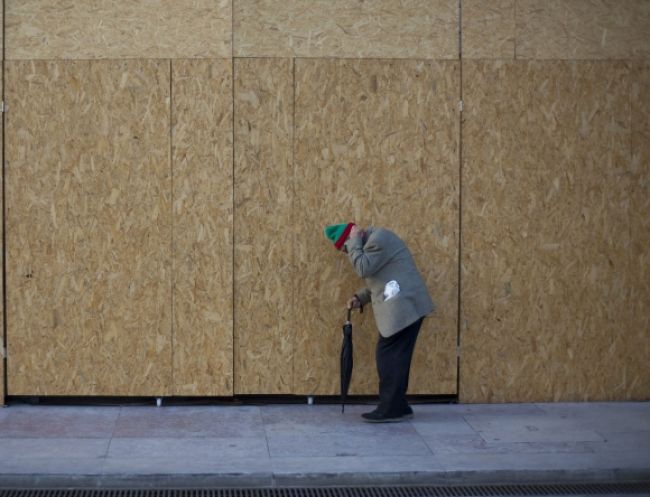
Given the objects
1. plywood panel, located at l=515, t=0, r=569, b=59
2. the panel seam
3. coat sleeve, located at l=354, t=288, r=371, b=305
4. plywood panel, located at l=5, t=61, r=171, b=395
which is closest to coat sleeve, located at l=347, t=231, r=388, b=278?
coat sleeve, located at l=354, t=288, r=371, b=305

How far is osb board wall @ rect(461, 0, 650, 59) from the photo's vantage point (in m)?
9.01

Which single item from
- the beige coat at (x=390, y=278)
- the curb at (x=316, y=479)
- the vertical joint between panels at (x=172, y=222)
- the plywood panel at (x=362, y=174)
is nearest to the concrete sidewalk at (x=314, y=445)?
the curb at (x=316, y=479)

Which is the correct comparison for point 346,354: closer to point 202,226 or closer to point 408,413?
point 408,413

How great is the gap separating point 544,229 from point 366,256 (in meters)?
1.86

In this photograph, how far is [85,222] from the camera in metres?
8.84

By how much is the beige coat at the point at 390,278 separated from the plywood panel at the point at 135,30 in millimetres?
2121

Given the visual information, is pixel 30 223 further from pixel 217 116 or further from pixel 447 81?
pixel 447 81

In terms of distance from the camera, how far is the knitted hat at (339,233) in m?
8.46

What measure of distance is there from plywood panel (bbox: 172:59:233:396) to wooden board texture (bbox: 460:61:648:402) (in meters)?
2.11

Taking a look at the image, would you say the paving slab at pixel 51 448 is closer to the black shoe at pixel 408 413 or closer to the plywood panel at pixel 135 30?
the black shoe at pixel 408 413

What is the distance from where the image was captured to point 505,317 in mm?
9133

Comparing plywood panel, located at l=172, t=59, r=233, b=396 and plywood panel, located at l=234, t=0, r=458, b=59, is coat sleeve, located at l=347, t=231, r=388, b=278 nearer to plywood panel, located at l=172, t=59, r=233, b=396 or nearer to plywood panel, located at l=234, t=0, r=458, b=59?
plywood panel, located at l=172, t=59, r=233, b=396

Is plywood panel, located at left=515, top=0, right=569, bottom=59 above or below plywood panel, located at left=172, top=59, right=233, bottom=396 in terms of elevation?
above

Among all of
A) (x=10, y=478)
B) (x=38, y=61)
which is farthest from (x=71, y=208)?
(x=10, y=478)
